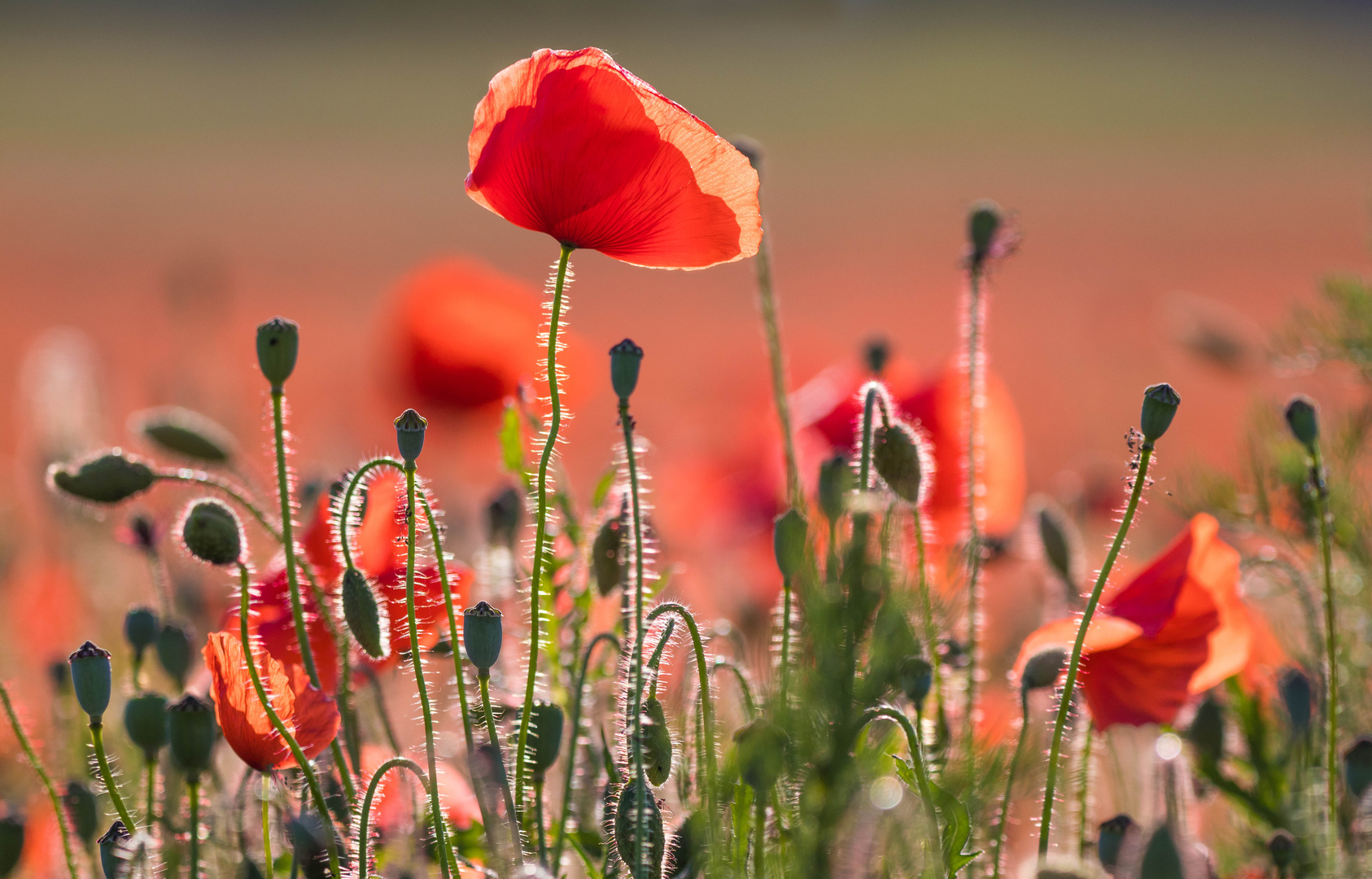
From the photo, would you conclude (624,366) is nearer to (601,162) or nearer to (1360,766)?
(601,162)

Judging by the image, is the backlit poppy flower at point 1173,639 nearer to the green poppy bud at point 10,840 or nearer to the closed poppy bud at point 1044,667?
the closed poppy bud at point 1044,667

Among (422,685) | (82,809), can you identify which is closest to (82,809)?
(82,809)

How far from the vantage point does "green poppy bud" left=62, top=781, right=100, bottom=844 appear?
63cm

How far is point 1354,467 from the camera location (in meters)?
0.83

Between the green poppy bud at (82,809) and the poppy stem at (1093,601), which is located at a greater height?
the poppy stem at (1093,601)

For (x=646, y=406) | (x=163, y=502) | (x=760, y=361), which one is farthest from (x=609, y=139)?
(x=646, y=406)

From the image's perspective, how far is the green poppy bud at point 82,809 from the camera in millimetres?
625

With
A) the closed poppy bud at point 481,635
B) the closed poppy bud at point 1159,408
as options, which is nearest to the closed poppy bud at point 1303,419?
the closed poppy bud at point 1159,408

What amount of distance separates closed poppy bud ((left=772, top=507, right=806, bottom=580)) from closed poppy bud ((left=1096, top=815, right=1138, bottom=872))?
0.17 meters

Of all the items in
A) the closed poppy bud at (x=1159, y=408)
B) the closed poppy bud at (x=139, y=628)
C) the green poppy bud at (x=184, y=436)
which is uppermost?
the green poppy bud at (x=184, y=436)

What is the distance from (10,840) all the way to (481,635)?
0.27m

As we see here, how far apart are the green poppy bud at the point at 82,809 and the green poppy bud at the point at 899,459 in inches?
16.1

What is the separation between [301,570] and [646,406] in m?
2.95

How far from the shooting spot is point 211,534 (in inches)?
23.3
